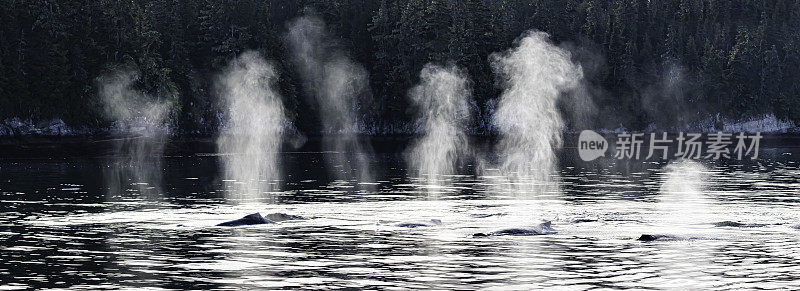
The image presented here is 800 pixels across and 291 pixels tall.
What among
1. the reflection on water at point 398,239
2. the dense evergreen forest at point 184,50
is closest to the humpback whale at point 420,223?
the reflection on water at point 398,239

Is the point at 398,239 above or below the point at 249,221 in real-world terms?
below

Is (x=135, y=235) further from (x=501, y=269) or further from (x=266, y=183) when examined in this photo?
(x=266, y=183)

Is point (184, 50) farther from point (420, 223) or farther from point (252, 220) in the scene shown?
point (420, 223)

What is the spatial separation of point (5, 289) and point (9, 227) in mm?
15832

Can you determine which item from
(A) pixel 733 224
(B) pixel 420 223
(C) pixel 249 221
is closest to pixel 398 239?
(B) pixel 420 223

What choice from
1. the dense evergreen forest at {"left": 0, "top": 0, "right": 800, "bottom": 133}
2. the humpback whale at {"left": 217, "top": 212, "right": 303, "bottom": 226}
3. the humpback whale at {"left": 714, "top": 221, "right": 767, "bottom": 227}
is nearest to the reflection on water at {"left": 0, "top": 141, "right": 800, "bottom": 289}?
the humpback whale at {"left": 714, "top": 221, "right": 767, "bottom": 227}

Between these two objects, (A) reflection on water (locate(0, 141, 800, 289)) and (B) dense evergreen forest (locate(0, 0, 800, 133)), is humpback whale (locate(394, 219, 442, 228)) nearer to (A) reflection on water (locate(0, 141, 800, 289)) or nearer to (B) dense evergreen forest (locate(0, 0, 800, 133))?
(A) reflection on water (locate(0, 141, 800, 289))

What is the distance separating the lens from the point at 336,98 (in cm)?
19738

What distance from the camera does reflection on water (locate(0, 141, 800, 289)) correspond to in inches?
1114

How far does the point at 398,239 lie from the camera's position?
37.1 metres

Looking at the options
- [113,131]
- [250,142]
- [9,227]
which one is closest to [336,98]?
[250,142]

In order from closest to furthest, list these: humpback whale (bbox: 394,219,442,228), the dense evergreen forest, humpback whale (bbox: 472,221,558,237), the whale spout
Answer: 1. humpback whale (bbox: 472,221,558,237)
2. humpback whale (bbox: 394,219,442,228)
3. the whale spout
4. the dense evergreen forest

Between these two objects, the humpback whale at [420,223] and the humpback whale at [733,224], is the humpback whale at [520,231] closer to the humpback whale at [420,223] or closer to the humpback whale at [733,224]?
the humpback whale at [420,223]

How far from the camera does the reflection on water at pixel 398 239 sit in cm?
2830
